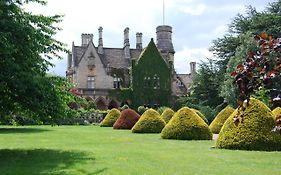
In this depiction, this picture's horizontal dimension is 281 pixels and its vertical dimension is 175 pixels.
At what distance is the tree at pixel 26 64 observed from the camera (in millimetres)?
11664

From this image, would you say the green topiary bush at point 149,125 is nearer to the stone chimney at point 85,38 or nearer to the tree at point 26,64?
the tree at point 26,64

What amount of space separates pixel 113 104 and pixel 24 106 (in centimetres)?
4209

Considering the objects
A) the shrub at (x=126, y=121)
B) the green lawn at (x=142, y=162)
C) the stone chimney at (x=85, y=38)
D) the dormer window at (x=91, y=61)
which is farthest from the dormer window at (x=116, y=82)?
the green lawn at (x=142, y=162)

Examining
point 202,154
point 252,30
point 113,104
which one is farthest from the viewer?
point 113,104

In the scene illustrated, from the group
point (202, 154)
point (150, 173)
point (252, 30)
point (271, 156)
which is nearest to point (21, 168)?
point (150, 173)

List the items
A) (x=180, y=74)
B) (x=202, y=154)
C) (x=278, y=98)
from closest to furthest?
1. (x=278, y=98)
2. (x=202, y=154)
3. (x=180, y=74)

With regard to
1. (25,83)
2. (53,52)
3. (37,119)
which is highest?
(53,52)

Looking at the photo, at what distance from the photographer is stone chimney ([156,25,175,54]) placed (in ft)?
193

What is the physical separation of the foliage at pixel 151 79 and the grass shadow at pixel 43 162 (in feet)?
123

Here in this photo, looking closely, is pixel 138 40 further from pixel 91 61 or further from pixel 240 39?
pixel 240 39

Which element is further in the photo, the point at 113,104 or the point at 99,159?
the point at 113,104

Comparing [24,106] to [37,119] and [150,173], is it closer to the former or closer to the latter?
[37,119]

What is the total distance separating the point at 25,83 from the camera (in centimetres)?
1183

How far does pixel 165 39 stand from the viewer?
194 ft
